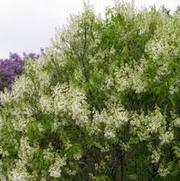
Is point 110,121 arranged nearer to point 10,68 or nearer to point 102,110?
point 102,110

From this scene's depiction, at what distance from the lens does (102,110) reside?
1756 cm

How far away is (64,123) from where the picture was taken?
16953mm

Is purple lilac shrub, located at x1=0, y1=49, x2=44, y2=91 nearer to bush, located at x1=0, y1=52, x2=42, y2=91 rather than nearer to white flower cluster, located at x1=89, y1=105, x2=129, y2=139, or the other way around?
bush, located at x1=0, y1=52, x2=42, y2=91

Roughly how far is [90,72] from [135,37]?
189 centimetres

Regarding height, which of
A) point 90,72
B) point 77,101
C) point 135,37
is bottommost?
point 77,101

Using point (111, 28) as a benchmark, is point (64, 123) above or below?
below

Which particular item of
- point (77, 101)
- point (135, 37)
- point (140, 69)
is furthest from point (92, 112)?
point (135, 37)

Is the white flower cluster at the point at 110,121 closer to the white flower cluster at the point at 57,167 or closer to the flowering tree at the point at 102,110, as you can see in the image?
the flowering tree at the point at 102,110

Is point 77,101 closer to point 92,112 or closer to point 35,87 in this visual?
point 92,112

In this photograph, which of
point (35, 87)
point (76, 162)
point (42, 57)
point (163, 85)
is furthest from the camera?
point (42, 57)

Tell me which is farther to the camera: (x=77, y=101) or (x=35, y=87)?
(x=35, y=87)

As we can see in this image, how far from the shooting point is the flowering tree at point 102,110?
16.8 meters

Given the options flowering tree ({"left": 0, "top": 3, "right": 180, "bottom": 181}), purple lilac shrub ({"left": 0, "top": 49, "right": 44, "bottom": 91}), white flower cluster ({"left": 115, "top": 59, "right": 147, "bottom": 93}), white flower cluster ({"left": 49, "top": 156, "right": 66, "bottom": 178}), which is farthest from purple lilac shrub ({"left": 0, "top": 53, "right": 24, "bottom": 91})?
white flower cluster ({"left": 49, "top": 156, "right": 66, "bottom": 178})

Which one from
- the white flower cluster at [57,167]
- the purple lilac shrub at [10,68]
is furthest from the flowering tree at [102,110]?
the purple lilac shrub at [10,68]
